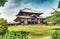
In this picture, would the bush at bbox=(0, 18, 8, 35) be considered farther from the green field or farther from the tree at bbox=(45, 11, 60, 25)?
the tree at bbox=(45, 11, 60, 25)

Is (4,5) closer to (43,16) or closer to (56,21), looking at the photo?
(43,16)

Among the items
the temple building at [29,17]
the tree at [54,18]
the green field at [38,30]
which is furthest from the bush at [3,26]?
the tree at [54,18]

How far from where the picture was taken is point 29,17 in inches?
190

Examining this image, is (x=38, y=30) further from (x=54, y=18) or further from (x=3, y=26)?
(x=3, y=26)

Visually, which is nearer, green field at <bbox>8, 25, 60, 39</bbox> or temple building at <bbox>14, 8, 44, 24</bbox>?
green field at <bbox>8, 25, 60, 39</bbox>

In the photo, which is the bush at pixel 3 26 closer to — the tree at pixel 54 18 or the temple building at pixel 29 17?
the temple building at pixel 29 17

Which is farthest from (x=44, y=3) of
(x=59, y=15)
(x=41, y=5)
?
(x=59, y=15)

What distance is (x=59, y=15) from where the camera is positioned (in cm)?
478

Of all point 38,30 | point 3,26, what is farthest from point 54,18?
point 3,26

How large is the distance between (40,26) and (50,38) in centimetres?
32

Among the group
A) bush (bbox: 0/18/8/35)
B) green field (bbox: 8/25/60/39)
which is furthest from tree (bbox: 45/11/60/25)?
bush (bbox: 0/18/8/35)

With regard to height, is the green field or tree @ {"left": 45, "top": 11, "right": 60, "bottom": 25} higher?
tree @ {"left": 45, "top": 11, "right": 60, "bottom": 25}

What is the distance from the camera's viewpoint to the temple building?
466cm

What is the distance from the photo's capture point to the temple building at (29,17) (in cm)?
466
